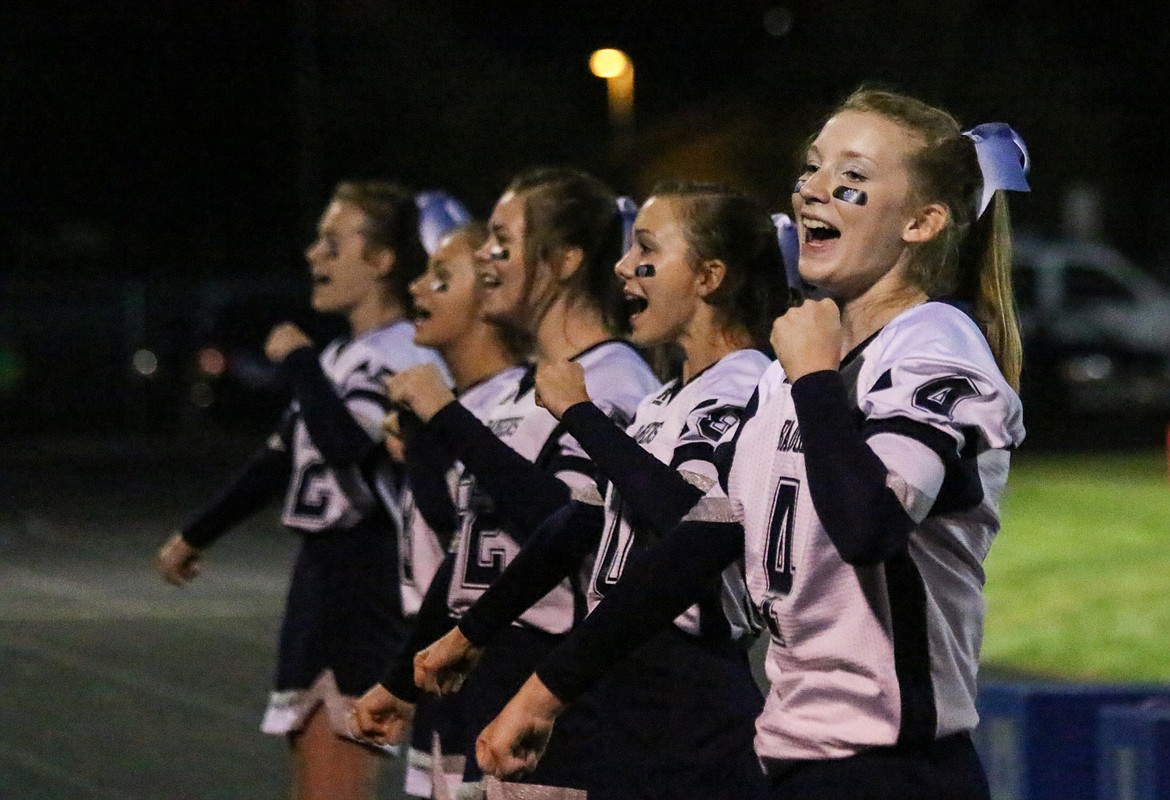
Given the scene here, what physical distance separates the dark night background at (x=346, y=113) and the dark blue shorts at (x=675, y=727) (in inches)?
1311

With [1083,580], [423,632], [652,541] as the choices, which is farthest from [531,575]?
[1083,580]

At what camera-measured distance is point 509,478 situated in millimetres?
Result: 4605

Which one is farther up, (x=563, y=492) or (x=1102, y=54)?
(x=563, y=492)

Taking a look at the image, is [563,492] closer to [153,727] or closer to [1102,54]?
[153,727]

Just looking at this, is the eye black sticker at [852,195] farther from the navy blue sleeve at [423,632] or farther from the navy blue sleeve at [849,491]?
the navy blue sleeve at [423,632]

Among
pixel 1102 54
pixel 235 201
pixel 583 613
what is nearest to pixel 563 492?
pixel 583 613

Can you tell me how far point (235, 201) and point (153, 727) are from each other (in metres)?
35.5

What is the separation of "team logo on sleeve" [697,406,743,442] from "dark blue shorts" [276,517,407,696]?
7.47 feet

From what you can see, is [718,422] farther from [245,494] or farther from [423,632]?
[245,494]

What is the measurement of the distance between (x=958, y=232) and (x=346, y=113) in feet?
121

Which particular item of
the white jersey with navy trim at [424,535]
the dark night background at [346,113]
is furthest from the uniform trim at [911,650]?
the dark night background at [346,113]

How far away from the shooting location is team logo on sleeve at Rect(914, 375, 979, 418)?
10.4 ft

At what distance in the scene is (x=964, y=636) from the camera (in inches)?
132

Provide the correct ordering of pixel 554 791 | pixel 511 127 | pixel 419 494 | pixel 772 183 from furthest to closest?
1. pixel 511 127
2. pixel 772 183
3. pixel 419 494
4. pixel 554 791
